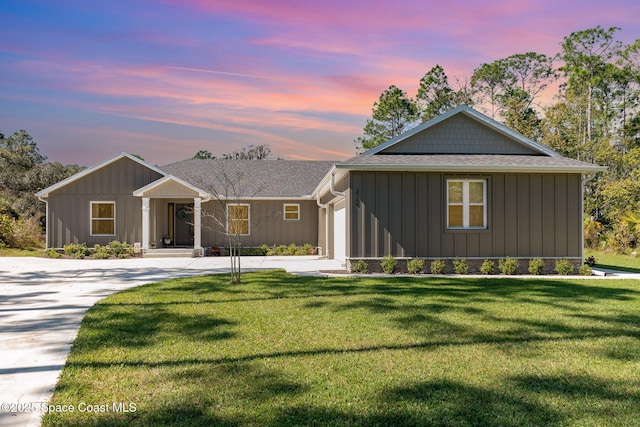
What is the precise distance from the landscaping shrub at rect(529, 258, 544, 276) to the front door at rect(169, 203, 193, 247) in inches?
639

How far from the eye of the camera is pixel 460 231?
43.1ft

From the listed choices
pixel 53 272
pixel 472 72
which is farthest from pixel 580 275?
pixel 472 72

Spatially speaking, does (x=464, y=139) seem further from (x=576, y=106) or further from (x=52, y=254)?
(x=576, y=106)

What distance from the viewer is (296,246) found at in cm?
2238

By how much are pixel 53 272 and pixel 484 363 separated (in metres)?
12.6

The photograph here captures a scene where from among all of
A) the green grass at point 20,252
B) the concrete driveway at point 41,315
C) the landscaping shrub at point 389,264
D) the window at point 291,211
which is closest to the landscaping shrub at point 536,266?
the landscaping shrub at point 389,264

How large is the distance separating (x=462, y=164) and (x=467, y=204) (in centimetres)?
131

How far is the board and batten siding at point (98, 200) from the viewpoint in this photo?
2045 centimetres

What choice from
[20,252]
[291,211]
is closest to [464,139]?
[291,211]

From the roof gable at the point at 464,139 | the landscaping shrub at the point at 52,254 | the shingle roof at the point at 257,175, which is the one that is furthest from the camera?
the shingle roof at the point at 257,175

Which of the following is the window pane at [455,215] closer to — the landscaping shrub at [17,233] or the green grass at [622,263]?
the green grass at [622,263]

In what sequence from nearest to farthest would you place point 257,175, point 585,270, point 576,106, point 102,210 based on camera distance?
point 585,270 < point 102,210 < point 257,175 < point 576,106

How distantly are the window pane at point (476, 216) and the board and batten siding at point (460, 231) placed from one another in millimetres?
243

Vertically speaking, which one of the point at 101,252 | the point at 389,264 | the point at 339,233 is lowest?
the point at 101,252
